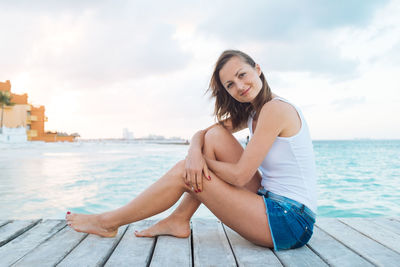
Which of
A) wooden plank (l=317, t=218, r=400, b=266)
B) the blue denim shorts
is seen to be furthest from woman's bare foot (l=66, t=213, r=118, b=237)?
wooden plank (l=317, t=218, r=400, b=266)

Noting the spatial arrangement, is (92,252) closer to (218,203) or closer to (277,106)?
(218,203)

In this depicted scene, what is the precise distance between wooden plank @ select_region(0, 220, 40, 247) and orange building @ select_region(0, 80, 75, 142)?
29.9m

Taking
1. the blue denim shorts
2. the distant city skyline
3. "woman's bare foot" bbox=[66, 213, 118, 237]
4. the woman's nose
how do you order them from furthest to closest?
the distant city skyline < "woman's bare foot" bbox=[66, 213, 118, 237] < the woman's nose < the blue denim shorts

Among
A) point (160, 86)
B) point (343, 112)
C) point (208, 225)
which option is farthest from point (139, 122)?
point (208, 225)

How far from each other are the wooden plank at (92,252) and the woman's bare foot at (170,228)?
0.61ft

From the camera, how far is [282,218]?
158 centimetres

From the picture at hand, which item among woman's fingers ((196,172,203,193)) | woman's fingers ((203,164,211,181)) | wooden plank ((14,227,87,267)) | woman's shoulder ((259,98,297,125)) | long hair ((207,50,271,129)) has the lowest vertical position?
wooden plank ((14,227,87,267))

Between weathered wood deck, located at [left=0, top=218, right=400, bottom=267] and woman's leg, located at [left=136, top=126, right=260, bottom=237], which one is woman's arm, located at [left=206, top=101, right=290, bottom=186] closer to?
woman's leg, located at [left=136, top=126, right=260, bottom=237]

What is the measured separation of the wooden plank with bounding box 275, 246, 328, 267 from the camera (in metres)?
1.48

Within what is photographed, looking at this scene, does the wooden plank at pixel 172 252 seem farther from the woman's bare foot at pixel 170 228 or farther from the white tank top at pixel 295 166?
the white tank top at pixel 295 166

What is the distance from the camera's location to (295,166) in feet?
5.29

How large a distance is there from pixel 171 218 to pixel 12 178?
7091mm

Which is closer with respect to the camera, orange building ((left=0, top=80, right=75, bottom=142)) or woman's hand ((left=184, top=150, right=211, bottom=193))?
woman's hand ((left=184, top=150, right=211, bottom=193))

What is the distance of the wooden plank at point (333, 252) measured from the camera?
4.94 ft
